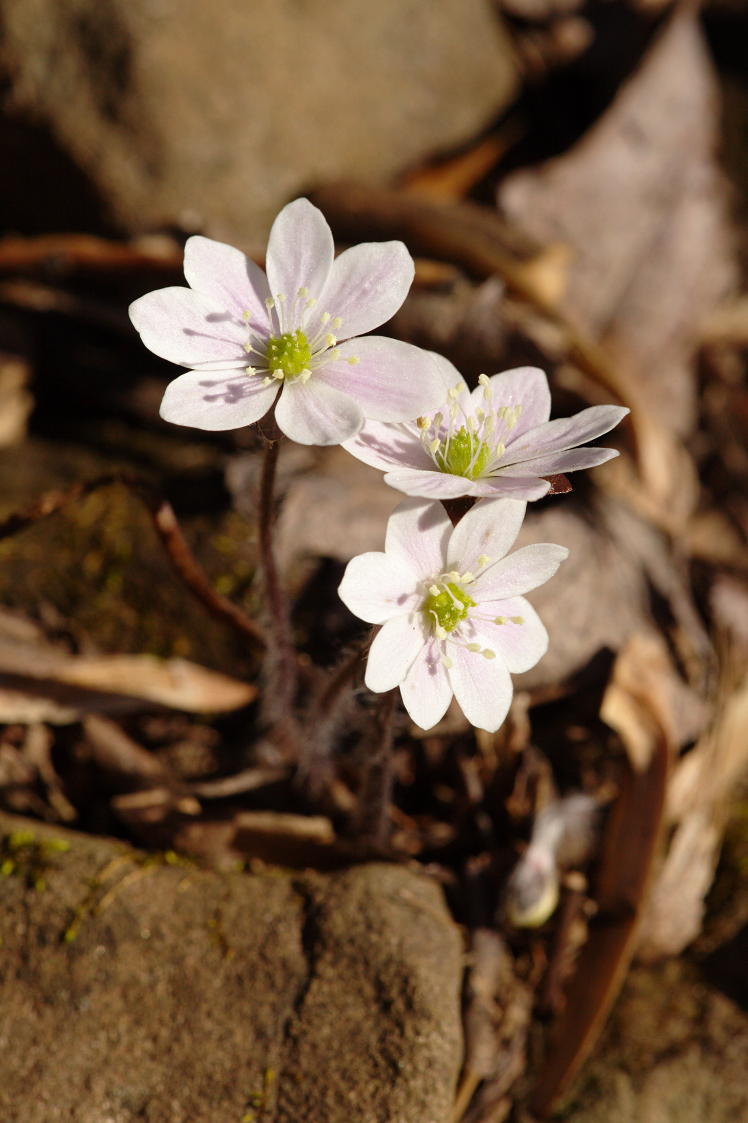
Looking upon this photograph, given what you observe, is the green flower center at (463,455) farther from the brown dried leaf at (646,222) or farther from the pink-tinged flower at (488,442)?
the brown dried leaf at (646,222)

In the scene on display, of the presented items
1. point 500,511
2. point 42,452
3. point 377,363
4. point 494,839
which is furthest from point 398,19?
point 494,839

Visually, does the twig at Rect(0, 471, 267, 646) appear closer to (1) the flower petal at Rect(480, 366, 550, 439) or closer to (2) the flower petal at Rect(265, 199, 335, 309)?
(2) the flower petal at Rect(265, 199, 335, 309)

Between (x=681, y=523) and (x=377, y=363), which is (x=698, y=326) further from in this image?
(x=377, y=363)

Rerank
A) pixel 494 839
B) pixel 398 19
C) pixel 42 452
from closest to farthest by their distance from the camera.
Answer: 1. pixel 494 839
2. pixel 42 452
3. pixel 398 19

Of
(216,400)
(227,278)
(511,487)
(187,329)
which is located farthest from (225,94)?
(511,487)

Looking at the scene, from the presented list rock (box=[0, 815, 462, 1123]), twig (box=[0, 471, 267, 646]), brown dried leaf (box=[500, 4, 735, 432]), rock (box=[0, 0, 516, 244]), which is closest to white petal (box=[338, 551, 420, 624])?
twig (box=[0, 471, 267, 646])
